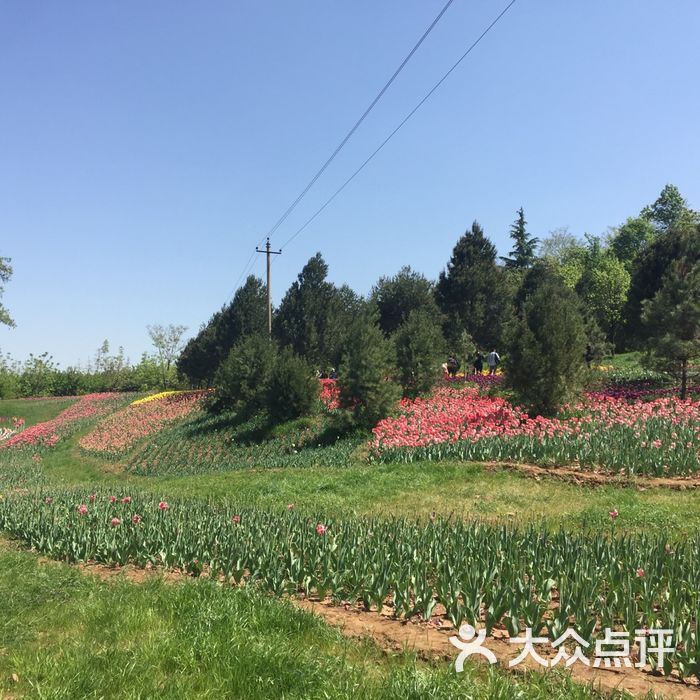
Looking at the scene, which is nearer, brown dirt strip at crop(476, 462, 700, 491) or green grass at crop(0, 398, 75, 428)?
brown dirt strip at crop(476, 462, 700, 491)

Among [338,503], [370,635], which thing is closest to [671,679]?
[370,635]

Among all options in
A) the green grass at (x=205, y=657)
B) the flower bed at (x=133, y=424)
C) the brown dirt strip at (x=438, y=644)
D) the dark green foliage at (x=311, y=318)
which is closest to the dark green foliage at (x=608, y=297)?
the dark green foliage at (x=311, y=318)

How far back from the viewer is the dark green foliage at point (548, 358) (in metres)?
13.2

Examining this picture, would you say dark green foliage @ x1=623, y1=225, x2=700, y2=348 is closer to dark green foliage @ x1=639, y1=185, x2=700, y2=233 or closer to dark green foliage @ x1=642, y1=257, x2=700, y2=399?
dark green foliage @ x1=642, y1=257, x2=700, y2=399

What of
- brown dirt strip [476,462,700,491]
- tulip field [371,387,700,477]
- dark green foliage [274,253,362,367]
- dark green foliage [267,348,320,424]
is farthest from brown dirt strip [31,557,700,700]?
dark green foliage [274,253,362,367]

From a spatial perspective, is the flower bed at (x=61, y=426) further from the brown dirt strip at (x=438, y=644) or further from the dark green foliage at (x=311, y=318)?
the brown dirt strip at (x=438, y=644)

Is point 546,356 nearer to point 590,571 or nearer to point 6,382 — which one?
point 590,571

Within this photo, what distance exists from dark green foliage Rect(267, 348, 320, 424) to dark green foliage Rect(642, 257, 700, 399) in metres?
10.7

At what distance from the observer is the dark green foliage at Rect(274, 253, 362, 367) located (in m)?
33.8

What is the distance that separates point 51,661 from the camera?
3170mm

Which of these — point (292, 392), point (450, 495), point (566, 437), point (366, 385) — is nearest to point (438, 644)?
point (450, 495)

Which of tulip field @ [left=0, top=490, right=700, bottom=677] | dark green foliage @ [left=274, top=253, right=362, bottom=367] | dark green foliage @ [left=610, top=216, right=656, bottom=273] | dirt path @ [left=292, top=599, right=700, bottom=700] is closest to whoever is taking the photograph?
dirt path @ [left=292, top=599, right=700, bottom=700]

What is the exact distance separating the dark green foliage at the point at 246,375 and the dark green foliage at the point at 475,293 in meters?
17.8

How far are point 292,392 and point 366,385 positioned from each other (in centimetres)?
392
